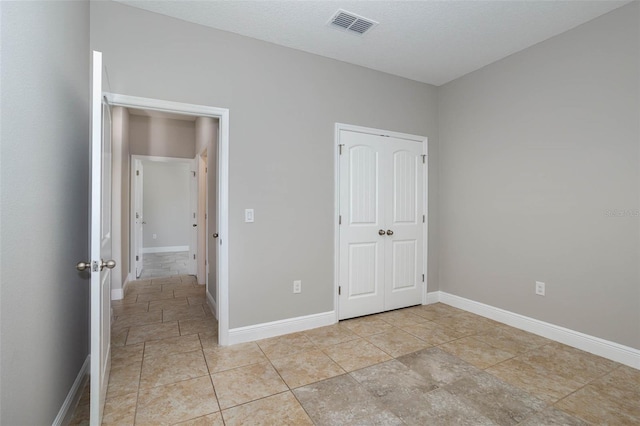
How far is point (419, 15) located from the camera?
2.51 metres

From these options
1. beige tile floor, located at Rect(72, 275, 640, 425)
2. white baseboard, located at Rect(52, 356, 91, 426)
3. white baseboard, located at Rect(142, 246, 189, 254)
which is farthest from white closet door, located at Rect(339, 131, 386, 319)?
white baseboard, located at Rect(142, 246, 189, 254)

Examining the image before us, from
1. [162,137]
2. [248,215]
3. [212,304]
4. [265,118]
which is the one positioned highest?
[162,137]

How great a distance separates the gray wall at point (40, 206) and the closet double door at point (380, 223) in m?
2.30

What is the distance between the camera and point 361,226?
3.46 m

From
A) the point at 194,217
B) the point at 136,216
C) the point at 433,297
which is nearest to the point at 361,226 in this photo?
the point at 433,297

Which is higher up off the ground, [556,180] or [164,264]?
[556,180]

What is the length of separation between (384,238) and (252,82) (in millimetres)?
2238

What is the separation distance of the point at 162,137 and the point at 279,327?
3910mm

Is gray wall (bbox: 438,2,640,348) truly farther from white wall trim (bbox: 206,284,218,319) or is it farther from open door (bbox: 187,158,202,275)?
open door (bbox: 187,158,202,275)

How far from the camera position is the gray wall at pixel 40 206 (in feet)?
3.83

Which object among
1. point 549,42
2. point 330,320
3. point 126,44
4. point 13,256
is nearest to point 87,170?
point 126,44

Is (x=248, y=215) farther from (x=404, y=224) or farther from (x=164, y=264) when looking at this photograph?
(x=164, y=264)

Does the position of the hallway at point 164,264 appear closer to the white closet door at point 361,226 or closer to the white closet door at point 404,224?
the white closet door at point 361,226

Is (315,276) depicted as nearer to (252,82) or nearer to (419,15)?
(252,82)
